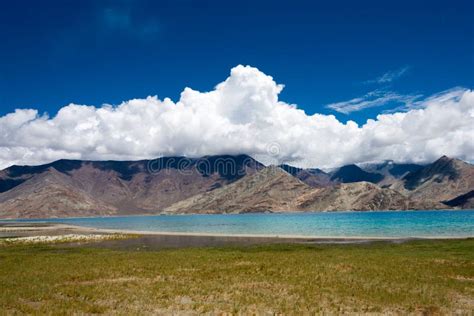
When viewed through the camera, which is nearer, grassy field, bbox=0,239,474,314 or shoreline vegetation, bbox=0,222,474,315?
shoreline vegetation, bbox=0,222,474,315

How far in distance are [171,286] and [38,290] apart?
8567 mm

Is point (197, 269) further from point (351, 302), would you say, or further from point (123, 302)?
point (351, 302)

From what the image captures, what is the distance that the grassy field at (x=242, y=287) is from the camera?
22984mm

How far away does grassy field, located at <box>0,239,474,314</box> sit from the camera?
22984 mm

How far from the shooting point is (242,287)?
2870cm

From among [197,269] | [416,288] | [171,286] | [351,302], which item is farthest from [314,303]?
[197,269]

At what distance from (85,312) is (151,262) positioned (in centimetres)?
2159

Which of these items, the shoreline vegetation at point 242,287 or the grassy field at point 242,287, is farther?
the grassy field at point 242,287

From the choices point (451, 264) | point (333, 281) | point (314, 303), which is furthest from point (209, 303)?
point (451, 264)

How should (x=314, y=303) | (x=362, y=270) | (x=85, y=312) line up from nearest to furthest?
(x=85, y=312), (x=314, y=303), (x=362, y=270)

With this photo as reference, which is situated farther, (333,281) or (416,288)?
(333,281)

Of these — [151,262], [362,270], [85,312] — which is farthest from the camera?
[151,262]

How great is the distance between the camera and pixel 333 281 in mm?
30188

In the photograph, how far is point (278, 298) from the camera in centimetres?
2505
